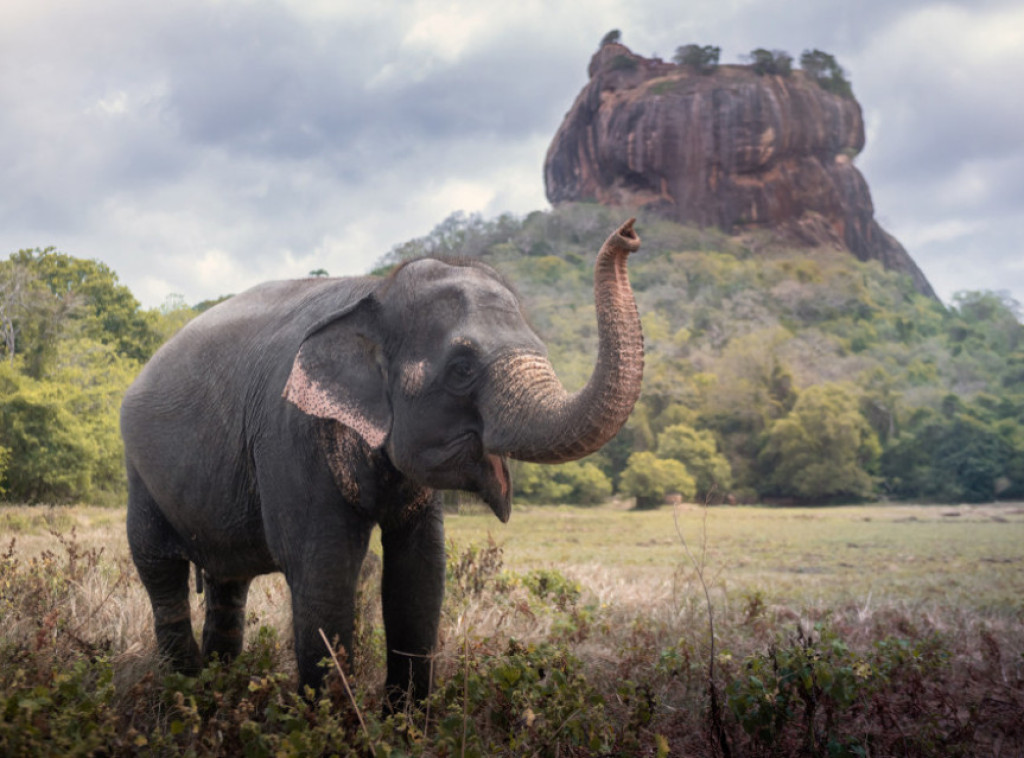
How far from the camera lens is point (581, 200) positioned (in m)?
96.8

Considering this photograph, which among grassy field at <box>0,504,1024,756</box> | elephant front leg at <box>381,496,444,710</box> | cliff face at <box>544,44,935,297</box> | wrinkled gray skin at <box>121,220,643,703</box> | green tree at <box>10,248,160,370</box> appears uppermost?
cliff face at <box>544,44,935,297</box>

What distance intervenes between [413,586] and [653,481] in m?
18.9

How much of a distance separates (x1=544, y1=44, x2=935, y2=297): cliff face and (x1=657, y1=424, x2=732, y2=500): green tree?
200 ft

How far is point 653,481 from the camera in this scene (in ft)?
73.5

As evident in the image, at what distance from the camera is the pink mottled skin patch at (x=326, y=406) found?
3566mm

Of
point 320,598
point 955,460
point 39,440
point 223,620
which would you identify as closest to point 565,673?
point 320,598

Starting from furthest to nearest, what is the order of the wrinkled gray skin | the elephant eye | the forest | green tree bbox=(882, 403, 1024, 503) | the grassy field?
green tree bbox=(882, 403, 1024, 503) → the forest → the elephant eye → the wrinkled gray skin → the grassy field

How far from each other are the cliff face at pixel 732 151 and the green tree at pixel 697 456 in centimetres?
6081

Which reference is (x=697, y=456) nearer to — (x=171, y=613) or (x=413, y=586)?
(x=171, y=613)

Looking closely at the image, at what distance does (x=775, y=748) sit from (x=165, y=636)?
322 centimetres

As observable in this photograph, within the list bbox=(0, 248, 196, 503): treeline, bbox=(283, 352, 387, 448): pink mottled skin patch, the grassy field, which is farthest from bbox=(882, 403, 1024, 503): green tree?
bbox=(283, 352, 387, 448): pink mottled skin patch

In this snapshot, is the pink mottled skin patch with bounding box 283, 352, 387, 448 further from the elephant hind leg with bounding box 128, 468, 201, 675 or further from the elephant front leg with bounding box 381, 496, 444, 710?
the elephant hind leg with bounding box 128, 468, 201, 675

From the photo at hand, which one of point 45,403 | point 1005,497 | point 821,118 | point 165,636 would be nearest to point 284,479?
point 165,636

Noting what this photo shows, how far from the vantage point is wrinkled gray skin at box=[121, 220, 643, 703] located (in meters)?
3.26
